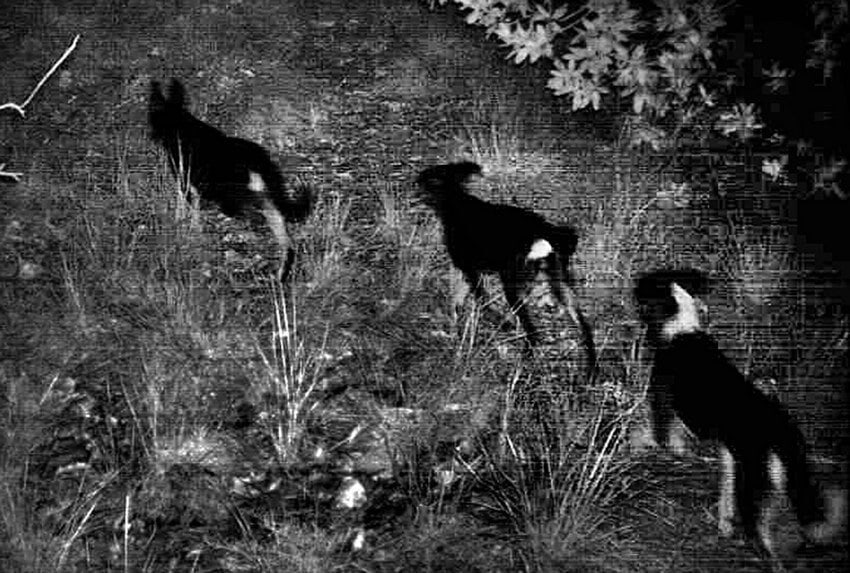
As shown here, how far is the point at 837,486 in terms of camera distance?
189cm

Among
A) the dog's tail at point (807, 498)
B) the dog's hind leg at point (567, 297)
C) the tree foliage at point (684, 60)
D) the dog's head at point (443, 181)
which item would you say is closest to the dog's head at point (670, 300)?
the dog's hind leg at point (567, 297)

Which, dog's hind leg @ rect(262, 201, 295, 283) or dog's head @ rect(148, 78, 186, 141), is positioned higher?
dog's head @ rect(148, 78, 186, 141)

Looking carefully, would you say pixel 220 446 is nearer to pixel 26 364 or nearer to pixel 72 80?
pixel 26 364

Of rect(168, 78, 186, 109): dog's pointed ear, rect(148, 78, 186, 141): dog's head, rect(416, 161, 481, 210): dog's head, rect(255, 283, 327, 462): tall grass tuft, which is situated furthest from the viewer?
rect(168, 78, 186, 109): dog's pointed ear

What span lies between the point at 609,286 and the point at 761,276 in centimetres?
41

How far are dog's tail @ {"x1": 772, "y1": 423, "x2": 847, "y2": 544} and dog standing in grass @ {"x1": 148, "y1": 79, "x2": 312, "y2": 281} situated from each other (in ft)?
4.40

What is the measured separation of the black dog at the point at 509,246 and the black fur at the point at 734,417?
7.3 inches

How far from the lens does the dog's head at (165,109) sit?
105 inches

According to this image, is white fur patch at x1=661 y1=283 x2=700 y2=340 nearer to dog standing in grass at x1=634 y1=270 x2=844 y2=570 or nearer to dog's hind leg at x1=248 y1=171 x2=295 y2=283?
dog standing in grass at x1=634 y1=270 x2=844 y2=570

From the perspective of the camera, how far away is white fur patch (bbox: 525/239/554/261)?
2332 millimetres

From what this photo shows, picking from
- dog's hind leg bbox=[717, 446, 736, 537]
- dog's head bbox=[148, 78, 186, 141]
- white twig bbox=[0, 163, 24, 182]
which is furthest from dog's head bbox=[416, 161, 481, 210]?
white twig bbox=[0, 163, 24, 182]

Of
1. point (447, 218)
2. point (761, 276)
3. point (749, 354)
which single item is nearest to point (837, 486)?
point (749, 354)

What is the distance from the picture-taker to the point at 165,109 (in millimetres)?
2758

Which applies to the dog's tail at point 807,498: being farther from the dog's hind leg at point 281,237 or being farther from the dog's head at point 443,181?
the dog's hind leg at point 281,237
